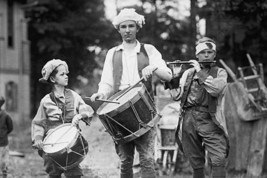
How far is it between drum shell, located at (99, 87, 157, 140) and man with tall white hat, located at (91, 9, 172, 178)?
170 mm

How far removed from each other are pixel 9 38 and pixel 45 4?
10.9 ft

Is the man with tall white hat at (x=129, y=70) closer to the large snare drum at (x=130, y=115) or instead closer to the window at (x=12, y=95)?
the large snare drum at (x=130, y=115)

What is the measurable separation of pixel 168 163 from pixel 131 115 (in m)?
4.88

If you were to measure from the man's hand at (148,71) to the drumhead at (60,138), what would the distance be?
1004mm

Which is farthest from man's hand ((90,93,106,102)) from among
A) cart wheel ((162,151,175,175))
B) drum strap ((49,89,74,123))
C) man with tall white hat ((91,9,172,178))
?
cart wheel ((162,151,175,175))

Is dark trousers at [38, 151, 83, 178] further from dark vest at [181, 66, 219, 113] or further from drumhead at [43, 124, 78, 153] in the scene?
dark vest at [181, 66, 219, 113]

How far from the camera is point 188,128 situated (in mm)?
7441

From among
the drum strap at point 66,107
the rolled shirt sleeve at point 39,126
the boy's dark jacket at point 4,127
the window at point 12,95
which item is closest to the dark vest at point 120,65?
the drum strap at point 66,107

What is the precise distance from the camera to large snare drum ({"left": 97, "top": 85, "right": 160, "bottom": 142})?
22.1 feet

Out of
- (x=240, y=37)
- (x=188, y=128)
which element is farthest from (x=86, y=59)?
(x=188, y=128)

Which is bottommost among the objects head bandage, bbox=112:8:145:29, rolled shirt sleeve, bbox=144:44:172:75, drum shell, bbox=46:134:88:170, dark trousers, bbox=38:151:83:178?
dark trousers, bbox=38:151:83:178

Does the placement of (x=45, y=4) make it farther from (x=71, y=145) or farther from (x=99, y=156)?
(x=71, y=145)

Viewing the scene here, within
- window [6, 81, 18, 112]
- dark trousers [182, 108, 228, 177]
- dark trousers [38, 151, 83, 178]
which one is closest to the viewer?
dark trousers [182, 108, 228, 177]

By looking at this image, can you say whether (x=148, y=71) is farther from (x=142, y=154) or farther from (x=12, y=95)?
(x=12, y=95)
